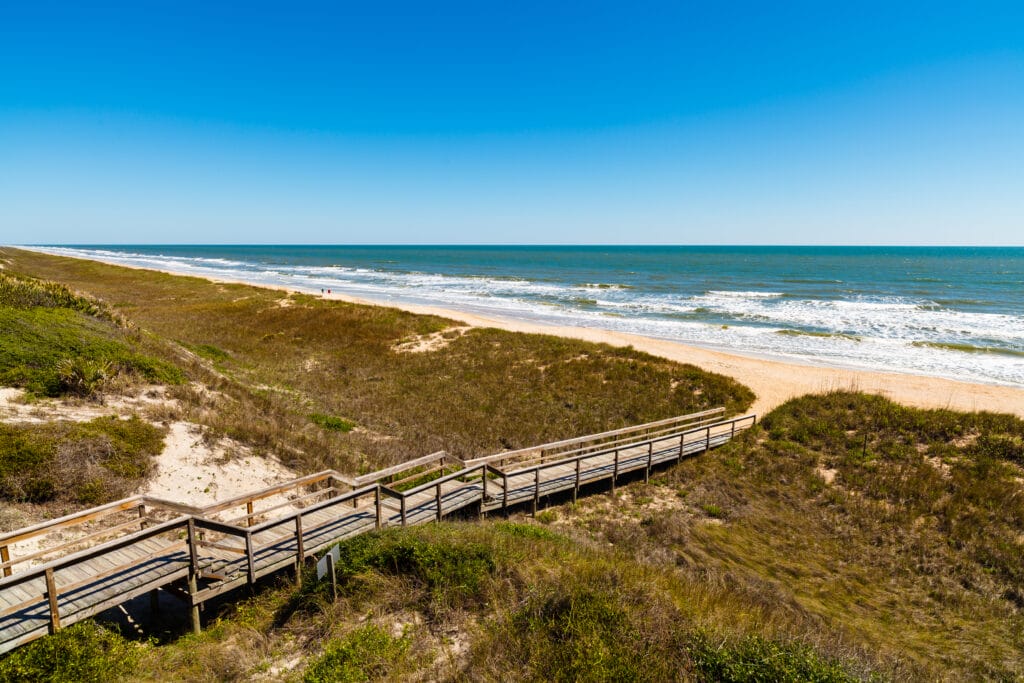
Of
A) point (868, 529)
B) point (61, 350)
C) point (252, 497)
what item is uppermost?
point (61, 350)

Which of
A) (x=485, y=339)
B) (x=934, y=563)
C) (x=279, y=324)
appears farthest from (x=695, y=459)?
(x=279, y=324)

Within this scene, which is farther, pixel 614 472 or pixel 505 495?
pixel 614 472

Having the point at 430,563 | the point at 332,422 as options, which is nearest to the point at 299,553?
the point at 430,563

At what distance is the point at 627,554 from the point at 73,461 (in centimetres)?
1086

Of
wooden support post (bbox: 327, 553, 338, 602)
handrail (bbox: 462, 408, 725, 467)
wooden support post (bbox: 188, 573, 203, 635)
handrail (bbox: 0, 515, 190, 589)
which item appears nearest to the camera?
handrail (bbox: 0, 515, 190, 589)

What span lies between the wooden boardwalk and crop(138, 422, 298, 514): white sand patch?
24.9 inches

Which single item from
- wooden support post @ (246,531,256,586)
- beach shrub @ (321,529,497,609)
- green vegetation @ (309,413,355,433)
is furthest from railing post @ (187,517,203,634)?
green vegetation @ (309,413,355,433)

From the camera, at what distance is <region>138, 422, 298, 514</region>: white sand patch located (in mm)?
10305

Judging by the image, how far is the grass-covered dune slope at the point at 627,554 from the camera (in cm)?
562

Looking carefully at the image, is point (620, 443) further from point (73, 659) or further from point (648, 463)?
point (73, 659)

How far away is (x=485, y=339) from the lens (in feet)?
101

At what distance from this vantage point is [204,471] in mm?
11242

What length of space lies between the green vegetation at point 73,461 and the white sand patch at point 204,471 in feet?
1.23

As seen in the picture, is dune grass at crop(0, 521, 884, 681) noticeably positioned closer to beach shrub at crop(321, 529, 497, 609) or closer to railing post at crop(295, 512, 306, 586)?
beach shrub at crop(321, 529, 497, 609)
